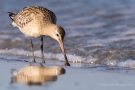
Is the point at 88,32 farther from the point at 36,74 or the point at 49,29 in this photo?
the point at 36,74

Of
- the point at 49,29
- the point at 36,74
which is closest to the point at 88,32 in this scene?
the point at 49,29

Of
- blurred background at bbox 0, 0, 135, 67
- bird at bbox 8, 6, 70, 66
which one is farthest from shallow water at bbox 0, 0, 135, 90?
bird at bbox 8, 6, 70, 66

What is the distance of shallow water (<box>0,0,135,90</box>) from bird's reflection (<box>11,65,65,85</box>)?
1.12ft

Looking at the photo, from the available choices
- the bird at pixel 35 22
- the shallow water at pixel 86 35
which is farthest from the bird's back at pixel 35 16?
the shallow water at pixel 86 35

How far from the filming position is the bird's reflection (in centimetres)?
911

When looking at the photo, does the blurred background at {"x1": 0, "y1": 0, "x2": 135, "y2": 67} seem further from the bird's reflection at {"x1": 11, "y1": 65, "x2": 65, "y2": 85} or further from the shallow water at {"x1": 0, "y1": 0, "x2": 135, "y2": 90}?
the bird's reflection at {"x1": 11, "y1": 65, "x2": 65, "y2": 85}

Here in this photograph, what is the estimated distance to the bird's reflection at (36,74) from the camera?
9113 millimetres

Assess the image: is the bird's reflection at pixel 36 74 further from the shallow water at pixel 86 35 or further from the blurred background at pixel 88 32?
the blurred background at pixel 88 32

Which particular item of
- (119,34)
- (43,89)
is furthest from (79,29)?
(43,89)

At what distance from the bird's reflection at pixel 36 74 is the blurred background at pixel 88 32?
1290 millimetres

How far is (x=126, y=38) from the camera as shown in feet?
40.7

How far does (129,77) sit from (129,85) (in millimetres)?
579

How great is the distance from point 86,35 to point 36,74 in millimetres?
3582

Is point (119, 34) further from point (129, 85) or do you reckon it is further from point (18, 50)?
point (129, 85)
